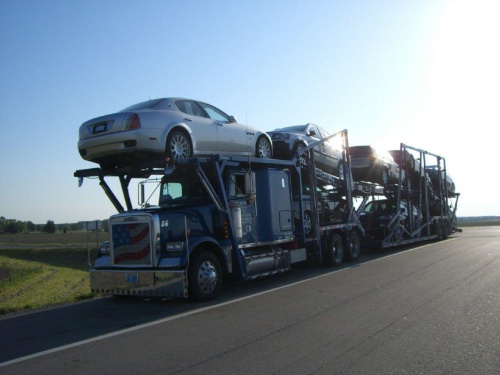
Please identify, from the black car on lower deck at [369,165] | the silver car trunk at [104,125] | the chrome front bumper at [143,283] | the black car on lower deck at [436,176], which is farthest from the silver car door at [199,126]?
the black car on lower deck at [436,176]

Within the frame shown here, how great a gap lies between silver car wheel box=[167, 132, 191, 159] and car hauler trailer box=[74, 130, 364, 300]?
0.85 ft

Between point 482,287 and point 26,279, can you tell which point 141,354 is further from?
point 26,279

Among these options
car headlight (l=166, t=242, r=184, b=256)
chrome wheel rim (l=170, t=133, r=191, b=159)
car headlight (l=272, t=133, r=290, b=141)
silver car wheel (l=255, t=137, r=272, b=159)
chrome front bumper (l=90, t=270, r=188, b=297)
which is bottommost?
chrome front bumper (l=90, t=270, r=188, b=297)

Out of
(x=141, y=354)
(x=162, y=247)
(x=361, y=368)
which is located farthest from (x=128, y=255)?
(x=361, y=368)

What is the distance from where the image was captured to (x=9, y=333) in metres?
6.89

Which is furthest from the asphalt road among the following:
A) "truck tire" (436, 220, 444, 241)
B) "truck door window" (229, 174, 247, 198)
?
"truck tire" (436, 220, 444, 241)

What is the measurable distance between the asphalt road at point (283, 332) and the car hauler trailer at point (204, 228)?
1.61 ft

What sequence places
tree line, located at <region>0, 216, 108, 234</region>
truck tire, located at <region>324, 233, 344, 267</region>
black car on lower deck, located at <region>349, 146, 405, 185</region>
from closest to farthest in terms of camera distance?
truck tire, located at <region>324, 233, 344, 267</region>, black car on lower deck, located at <region>349, 146, 405, 185</region>, tree line, located at <region>0, 216, 108, 234</region>

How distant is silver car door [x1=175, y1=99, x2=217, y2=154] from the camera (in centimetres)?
936

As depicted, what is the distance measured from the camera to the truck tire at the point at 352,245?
1416cm

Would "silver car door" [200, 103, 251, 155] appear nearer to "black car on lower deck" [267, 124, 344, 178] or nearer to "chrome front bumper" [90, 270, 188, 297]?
"black car on lower deck" [267, 124, 344, 178]

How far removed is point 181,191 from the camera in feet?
→ 32.4

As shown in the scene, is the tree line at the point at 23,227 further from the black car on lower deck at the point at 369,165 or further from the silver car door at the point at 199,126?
the silver car door at the point at 199,126

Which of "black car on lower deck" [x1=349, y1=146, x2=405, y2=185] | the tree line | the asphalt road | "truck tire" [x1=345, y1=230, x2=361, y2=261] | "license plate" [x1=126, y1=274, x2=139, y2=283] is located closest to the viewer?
the asphalt road
